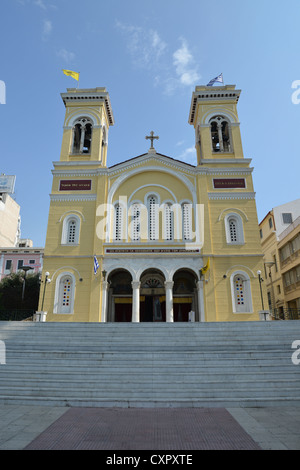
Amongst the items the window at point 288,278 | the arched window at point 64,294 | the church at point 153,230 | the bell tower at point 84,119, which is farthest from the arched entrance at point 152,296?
the window at point 288,278

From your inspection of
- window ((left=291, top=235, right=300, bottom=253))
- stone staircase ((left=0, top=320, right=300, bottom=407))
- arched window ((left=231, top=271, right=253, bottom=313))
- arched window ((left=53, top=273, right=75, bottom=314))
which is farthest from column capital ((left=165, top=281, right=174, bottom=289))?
window ((left=291, top=235, right=300, bottom=253))

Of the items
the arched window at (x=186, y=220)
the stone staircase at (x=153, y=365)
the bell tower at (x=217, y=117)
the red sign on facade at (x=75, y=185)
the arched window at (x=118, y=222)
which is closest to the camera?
the stone staircase at (x=153, y=365)

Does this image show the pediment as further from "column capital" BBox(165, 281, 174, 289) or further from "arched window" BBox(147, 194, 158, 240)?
"column capital" BBox(165, 281, 174, 289)

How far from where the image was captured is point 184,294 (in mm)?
25188

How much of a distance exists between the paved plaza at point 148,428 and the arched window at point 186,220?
1583cm

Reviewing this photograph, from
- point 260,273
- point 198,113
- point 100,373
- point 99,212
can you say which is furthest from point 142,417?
point 198,113

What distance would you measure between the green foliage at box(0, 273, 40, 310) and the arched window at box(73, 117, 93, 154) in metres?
15.9

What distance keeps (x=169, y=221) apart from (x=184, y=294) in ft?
19.0

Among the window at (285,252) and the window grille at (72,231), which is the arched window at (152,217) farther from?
the window at (285,252)

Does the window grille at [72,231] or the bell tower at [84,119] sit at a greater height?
the bell tower at [84,119]

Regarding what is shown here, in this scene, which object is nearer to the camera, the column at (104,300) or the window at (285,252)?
the column at (104,300)

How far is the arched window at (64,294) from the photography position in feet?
73.6

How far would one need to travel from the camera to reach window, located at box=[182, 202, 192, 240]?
24234mm

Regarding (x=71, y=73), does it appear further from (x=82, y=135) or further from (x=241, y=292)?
(x=241, y=292)
